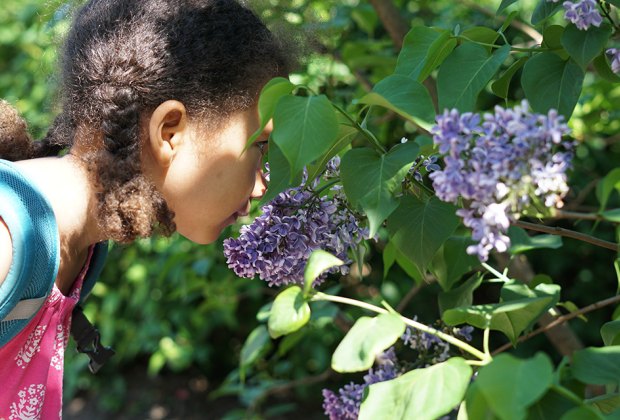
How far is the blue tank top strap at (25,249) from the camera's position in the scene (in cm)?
123

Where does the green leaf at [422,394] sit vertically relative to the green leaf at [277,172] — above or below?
below

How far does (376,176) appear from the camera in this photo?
87 cm

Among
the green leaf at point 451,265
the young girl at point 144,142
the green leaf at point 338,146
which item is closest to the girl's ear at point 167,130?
the young girl at point 144,142

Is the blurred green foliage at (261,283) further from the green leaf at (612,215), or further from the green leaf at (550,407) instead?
the green leaf at (550,407)

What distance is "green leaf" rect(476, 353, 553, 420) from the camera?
0.61 m

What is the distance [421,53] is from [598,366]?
419 mm

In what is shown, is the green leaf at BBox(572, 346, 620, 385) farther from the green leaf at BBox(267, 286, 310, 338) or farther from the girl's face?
the girl's face

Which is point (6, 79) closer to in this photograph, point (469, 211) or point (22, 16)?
point (22, 16)

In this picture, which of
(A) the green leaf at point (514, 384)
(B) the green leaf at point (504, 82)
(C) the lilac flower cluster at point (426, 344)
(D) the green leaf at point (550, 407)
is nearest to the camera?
(A) the green leaf at point (514, 384)

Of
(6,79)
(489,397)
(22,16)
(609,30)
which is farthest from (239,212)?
(6,79)

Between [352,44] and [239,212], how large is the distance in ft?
3.26

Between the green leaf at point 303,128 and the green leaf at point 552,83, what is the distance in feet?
0.87

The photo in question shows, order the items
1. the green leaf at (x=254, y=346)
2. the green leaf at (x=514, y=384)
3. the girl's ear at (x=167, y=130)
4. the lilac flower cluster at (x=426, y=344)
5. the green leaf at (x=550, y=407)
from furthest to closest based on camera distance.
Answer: the green leaf at (x=254, y=346) < the girl's ear at (x=167, y=130) < the lilac flower cluster at (x=426, y=344) < the green leaf at (x=550, y=407) < the green leaf at (x=514, y=384)

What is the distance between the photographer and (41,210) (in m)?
1.31
